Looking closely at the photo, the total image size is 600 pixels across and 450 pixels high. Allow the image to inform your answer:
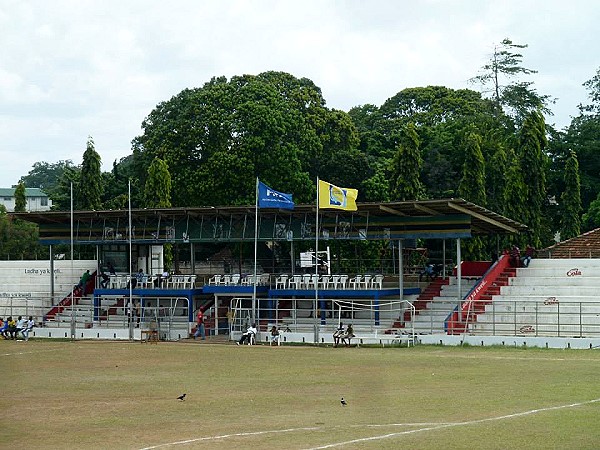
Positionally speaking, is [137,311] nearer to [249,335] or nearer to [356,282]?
[249,335]

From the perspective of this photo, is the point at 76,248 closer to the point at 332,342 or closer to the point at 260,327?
the point at 260,327

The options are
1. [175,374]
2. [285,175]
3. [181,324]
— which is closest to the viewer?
[175,374]

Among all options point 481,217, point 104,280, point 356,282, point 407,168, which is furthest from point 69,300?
point 481,217

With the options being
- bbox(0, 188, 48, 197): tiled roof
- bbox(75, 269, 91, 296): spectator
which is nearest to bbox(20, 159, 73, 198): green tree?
bbox(0, 188, 48, 197): tiled roof

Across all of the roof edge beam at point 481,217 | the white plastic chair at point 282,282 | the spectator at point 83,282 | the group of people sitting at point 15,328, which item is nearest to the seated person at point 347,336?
the roof edge beam at point 481,217

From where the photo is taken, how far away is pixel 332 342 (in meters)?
46.5

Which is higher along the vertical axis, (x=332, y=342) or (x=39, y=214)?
(x=39, y=214)

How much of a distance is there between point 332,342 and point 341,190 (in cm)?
766

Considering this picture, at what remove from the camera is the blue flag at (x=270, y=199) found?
49875 mm

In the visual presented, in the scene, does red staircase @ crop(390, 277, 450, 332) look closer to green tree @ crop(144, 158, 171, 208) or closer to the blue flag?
the blue flag

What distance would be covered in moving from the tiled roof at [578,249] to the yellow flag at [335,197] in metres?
16.7

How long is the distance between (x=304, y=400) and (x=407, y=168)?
155ft

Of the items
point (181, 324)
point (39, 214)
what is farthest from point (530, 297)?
point (39, 214)

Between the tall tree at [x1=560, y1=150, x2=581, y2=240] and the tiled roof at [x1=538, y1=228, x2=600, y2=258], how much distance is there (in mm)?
A: 9016
